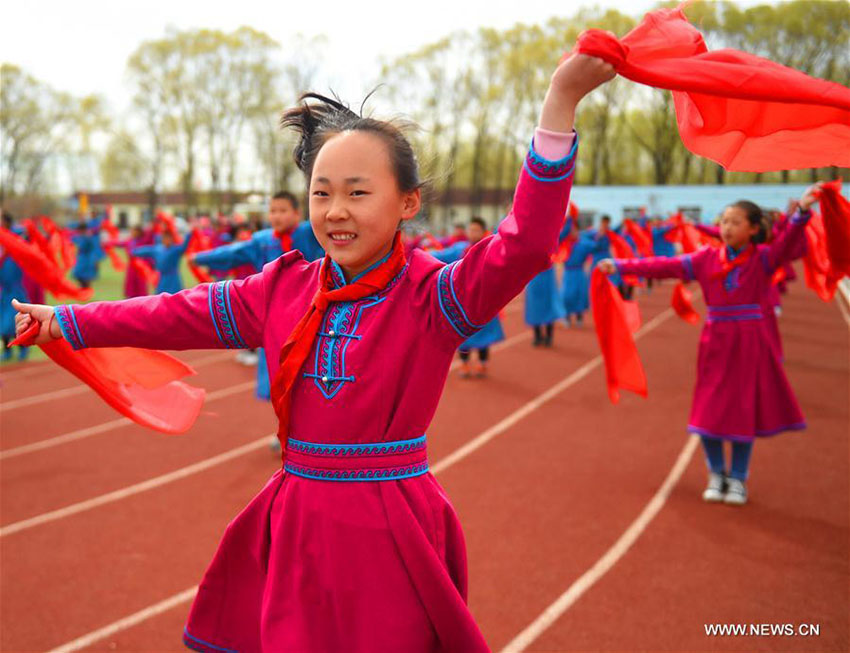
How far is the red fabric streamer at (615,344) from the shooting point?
3969 millimetres

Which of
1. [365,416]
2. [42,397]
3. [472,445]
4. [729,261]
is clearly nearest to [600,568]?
[729,261]

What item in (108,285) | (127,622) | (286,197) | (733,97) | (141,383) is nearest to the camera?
(733,97)

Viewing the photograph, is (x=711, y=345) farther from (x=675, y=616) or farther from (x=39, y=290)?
(x=39, y=290)

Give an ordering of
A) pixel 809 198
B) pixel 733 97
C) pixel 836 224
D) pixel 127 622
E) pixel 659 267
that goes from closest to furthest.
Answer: pixel 733 97 < pixel 836 224 < pixel 127 622 < pixel 809 198 < pixel 659 267

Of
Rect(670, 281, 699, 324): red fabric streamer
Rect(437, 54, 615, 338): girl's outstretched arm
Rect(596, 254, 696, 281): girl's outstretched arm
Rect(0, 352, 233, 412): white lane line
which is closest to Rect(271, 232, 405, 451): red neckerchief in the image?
Rect(437, 54, 615, 338): girl's outstretched arm

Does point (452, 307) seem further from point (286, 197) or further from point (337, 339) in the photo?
point (286, 197)

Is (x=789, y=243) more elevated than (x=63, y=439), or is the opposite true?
(x=789, y=243)

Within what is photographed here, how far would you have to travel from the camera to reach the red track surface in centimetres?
397

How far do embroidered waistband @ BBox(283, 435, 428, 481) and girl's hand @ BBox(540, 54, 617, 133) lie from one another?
2.87 ft

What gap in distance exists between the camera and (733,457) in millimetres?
5598

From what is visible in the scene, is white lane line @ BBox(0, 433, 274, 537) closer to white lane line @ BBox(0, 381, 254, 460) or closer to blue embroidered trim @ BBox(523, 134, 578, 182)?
white lane line @ BBox(0, 381, 254, 460)

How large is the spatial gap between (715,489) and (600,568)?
4.85 ft

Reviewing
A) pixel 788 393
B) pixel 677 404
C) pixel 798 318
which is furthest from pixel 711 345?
pixel 798 318

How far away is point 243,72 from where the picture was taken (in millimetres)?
47188
